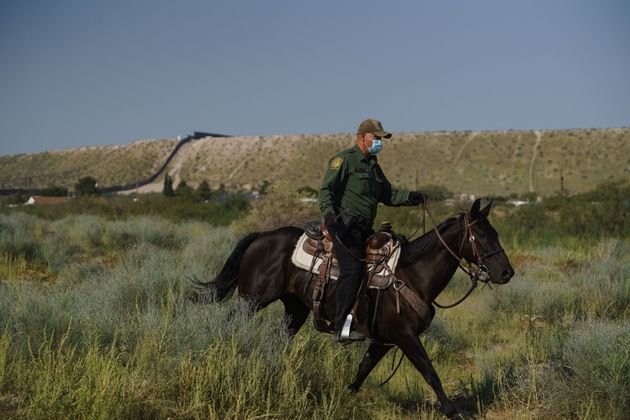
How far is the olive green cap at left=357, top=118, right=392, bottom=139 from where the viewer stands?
6.86 metres

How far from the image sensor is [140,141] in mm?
121812

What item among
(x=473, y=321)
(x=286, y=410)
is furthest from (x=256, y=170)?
(x=286, y=410)

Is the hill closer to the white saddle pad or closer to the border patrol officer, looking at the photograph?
the white saddle pad

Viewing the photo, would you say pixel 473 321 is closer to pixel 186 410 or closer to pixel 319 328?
pixel 319 328

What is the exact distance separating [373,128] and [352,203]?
75 cm

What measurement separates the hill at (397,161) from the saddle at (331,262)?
63233mm

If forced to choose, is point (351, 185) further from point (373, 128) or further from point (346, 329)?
point (346, 329)

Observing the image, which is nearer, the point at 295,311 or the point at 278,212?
the point at 295,311

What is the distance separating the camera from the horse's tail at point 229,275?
788 cm

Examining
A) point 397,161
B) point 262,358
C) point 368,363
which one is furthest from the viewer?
point 397,161

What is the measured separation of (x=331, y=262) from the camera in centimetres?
707

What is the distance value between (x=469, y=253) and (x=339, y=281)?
4.07 feet

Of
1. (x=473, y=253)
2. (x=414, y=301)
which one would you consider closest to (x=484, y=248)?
(x=473, y=253)

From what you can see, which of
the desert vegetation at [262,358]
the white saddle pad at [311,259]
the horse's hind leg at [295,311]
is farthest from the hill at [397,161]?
the white saddle pad at [311,259]
